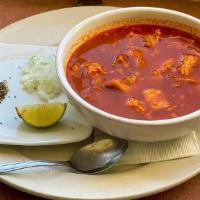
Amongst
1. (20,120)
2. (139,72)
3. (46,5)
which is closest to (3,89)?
(20,120)

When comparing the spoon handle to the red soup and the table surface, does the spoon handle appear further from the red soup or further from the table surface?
the table surface

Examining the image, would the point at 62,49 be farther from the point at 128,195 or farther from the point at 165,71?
the point at 128,195

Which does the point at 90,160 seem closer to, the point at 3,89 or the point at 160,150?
the point at 160,150

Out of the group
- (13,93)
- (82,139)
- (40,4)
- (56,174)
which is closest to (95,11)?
(40,4)

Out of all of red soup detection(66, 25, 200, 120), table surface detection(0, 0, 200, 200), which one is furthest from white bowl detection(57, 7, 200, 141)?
table surface detection(0, 0, 200, 200)

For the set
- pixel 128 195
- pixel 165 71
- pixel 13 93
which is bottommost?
pixel 128 195

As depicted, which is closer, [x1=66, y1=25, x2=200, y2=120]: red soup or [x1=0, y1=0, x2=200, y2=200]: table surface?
[x1=66, y1=25, x2=200, y2=120]: red soup

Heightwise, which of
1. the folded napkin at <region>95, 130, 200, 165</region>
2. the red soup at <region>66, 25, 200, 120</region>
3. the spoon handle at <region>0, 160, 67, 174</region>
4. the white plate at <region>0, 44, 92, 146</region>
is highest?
the red soup at <region>66, 25, 200, 120</region>
